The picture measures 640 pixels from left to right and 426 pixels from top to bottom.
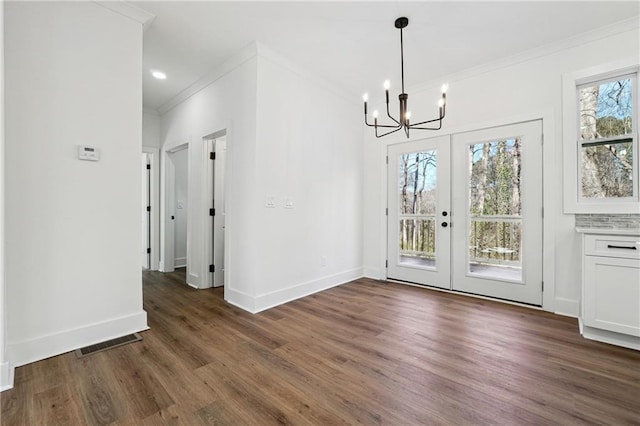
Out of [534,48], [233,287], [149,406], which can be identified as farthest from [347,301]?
[534,48]

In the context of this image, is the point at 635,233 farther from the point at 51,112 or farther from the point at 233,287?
the point at 51,112

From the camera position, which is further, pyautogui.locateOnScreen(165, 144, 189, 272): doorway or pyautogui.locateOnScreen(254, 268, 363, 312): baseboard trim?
pyautogui.locateOnScreen(165, 144, 189, 272): doorway

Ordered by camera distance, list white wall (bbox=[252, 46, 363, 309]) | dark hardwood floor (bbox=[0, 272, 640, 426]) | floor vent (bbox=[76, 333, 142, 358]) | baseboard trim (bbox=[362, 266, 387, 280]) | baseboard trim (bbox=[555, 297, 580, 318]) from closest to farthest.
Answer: dark hardwood floor (bbox=[0, 272, 640, 426]), floor vent (bbox=[76, 333, 142, 358]), baseboard trim (bbox=[555, 297, 580, 318]), white wall (bbox=[252, 46, 363, 309]), baseboard trim (bbox=[362, 266, 387, 280])

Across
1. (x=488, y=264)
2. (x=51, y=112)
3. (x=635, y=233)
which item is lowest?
(x=488, y=264)

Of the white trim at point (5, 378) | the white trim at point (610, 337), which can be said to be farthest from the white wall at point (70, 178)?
the white trim at point (610, 337)

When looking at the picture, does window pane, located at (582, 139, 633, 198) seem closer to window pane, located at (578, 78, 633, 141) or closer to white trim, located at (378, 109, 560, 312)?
window pane, located at (578, 78, 633, 141)

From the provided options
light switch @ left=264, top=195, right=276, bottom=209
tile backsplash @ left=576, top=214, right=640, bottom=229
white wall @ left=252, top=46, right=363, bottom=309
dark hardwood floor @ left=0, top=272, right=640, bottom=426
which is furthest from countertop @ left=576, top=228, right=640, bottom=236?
light switch @ left=264, top=195, right=276, bottom=209

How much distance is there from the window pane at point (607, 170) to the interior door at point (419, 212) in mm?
1336

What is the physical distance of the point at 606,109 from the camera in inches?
112

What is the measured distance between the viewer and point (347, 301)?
3.35 metres

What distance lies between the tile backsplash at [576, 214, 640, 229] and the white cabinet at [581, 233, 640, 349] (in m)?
0.50

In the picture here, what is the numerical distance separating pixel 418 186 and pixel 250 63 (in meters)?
2.66

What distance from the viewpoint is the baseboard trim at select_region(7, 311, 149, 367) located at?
195 centimetres

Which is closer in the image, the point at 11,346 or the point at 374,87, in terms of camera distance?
the point at 11,346
